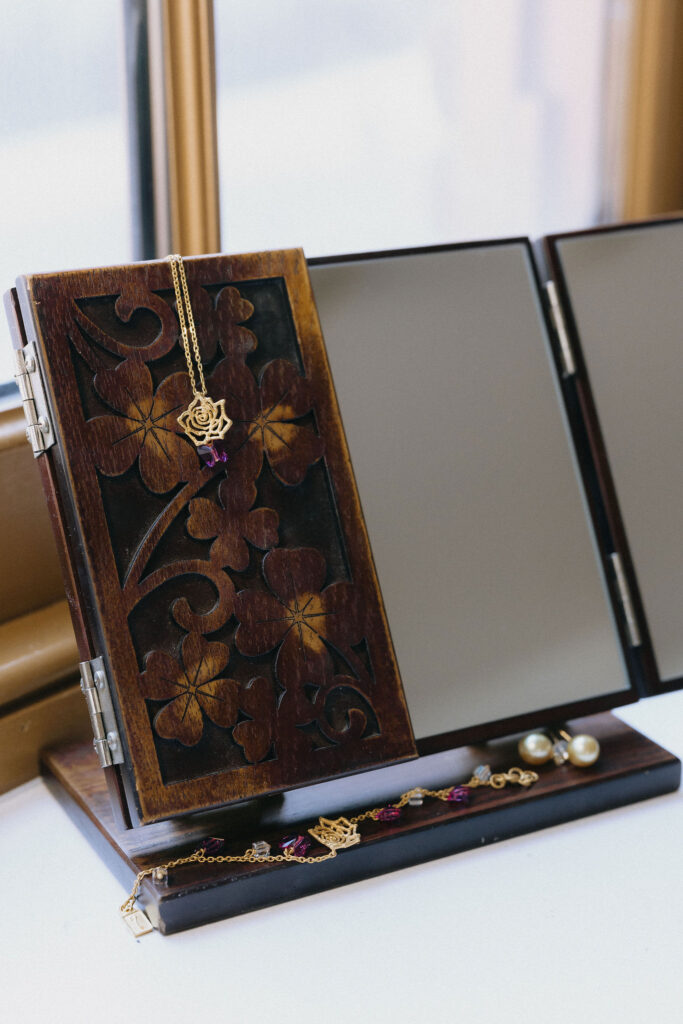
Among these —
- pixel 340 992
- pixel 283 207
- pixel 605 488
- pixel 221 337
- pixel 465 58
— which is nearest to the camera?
pixel 340 992

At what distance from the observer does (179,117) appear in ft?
2.76

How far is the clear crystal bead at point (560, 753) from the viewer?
720 mm

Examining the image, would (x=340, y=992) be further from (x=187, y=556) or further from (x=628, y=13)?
(x=628, y=13)

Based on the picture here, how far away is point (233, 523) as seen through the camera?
64 cm

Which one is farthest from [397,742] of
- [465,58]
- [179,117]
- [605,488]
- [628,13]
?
[628,13]

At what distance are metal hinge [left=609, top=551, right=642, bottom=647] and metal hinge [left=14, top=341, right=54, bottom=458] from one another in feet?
1.40

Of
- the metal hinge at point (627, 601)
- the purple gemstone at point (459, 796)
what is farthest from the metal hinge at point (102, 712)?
the metal hinge at point (627, 601)

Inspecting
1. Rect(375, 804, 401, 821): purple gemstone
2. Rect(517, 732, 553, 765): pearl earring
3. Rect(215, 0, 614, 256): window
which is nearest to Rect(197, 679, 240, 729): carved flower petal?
Rect(375, 804, 401, 821): purple gemstone

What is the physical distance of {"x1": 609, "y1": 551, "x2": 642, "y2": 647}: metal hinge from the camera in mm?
759

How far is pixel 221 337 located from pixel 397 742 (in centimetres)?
29

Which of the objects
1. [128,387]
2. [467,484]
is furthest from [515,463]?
[128,387]

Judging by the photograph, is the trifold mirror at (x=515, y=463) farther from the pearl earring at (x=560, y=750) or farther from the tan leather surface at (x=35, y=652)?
the tan leather surface at (x=35, y=652)

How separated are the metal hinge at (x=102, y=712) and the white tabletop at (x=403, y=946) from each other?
0.10 metres

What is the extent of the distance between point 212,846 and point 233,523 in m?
0.20
